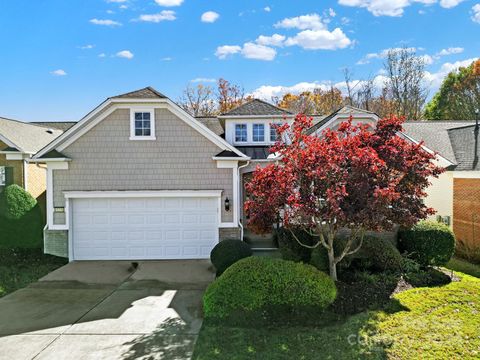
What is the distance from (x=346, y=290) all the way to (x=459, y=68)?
36.7m

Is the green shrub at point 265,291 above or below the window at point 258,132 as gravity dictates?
below

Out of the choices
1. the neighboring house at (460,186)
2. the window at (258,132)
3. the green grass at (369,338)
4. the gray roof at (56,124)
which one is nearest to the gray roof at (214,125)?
the window at (258,132)

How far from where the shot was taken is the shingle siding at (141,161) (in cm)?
1189

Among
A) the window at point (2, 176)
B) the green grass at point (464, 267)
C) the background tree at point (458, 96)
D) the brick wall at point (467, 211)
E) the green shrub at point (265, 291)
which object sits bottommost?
the green grass at point (464, 267)

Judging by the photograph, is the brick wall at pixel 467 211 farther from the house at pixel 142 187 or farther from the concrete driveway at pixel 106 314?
the concrete driveway at pixel 106 314

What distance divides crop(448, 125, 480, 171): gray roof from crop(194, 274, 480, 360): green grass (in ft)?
25.8

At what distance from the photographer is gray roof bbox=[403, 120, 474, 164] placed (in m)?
15.2

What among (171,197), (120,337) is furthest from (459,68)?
(120,337)

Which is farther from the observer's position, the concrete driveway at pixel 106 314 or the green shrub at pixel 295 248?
the green shrub at pixel 295 248

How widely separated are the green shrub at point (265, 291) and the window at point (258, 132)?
785 centimetres

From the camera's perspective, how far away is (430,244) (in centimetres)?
1030

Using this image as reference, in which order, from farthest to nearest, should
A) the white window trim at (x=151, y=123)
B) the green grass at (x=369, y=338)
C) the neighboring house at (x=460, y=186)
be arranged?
the neighboring house at (x=460, y=186), the white window trim at (x=151, y=123), the green grass at (x=369, y=338)

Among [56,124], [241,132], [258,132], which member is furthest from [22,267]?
[56,124]

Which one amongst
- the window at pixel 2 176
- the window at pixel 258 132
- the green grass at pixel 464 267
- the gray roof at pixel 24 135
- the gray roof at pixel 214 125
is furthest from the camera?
the gray roof at pixel 214 125
